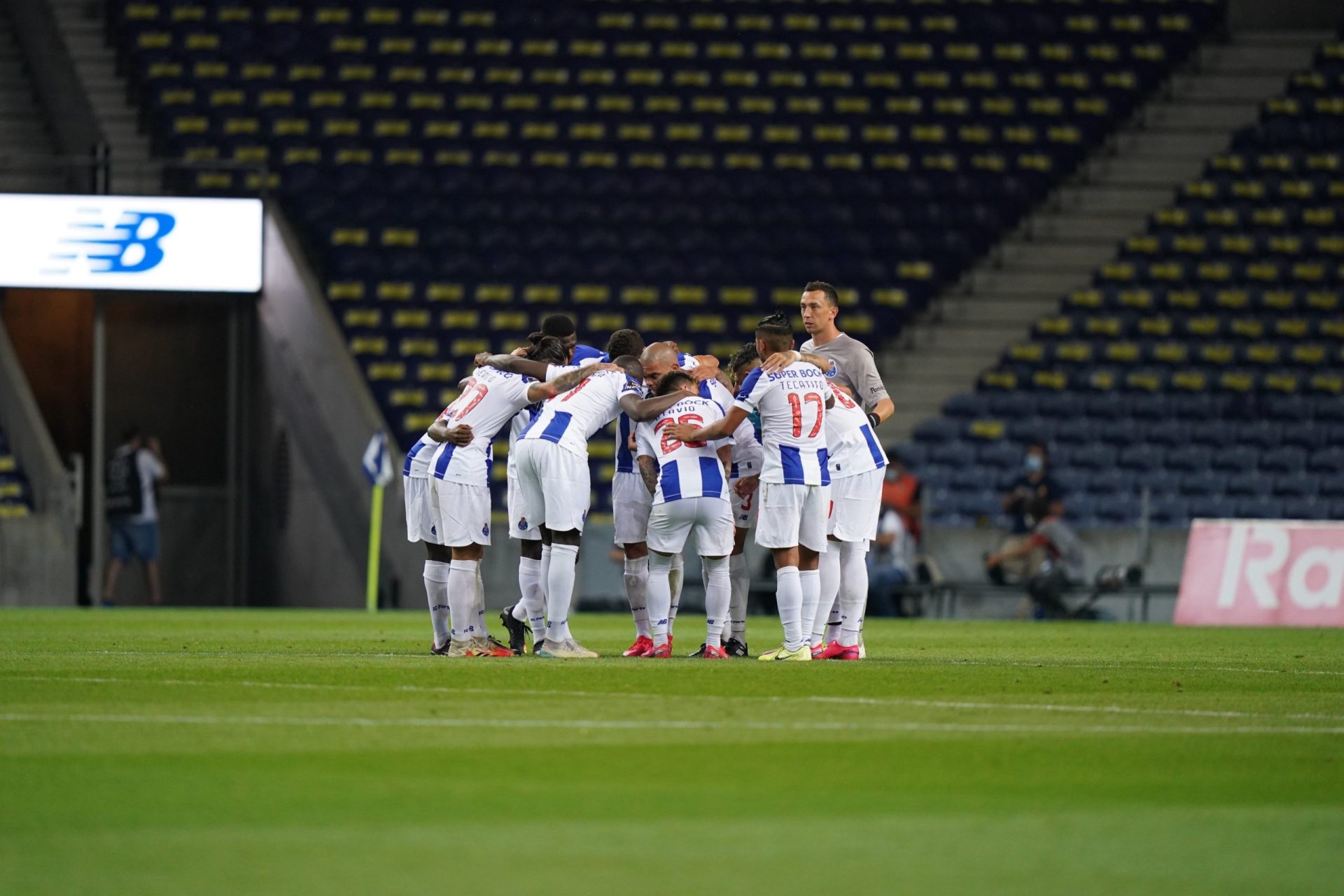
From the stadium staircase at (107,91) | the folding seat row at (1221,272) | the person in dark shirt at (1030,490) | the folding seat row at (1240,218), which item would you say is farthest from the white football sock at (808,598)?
the folding seat row at (1240,218)

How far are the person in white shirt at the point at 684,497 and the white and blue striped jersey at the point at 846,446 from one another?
2.12 feet

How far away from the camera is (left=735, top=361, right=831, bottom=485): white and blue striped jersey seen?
37.4 feet

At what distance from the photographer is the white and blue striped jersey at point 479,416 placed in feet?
38.9

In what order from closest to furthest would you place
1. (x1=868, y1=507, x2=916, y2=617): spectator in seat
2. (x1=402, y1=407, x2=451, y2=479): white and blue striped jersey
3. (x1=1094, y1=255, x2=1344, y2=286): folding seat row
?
(x1=402, y1=407, x2=451, y2=479): white and blue striped jersey, (x1=868, y1=507, x2=916, y2=617): spectator in seat, (x1=1094, y1=255, x2=1344, y2=286): folding seat row

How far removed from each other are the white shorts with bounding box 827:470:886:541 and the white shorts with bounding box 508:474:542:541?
69.0 inches

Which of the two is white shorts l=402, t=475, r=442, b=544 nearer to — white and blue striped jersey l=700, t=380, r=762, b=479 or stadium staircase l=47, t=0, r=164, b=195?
white and blue striped jersey l=700, t=380, r=762, b=479

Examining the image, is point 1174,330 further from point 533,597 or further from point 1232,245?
point 533,597

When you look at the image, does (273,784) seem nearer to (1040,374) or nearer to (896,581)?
(896,581)

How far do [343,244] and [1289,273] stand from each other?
1232cm

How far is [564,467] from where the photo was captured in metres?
11.6

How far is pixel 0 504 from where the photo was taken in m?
23.1

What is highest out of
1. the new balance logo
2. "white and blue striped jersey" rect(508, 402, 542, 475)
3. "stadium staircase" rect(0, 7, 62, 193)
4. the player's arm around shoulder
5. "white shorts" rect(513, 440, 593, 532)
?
"stadium staircase" rect(0, 7, 62, 193)

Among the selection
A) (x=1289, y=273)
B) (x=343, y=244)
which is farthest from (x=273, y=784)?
(x=1289, y=273)

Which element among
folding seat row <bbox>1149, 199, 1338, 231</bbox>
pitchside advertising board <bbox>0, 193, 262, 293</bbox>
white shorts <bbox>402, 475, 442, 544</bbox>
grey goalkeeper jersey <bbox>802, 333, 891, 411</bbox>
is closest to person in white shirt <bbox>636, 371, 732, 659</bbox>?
grey goalkeeper jersey <bbox>802, 333, 891, 411</bbox>
